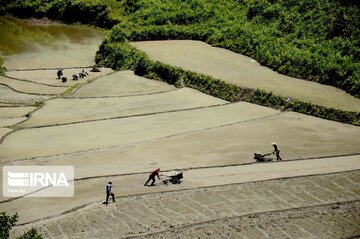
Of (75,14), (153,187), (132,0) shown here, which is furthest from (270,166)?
(75,14)

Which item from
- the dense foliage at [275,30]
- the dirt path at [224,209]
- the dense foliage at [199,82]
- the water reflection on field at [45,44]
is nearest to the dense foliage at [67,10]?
the water reflection on field at [45,44]

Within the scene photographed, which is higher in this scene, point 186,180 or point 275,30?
point 275,30

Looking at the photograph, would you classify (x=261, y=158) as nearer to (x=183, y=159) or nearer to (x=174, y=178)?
(x=183, y=159)

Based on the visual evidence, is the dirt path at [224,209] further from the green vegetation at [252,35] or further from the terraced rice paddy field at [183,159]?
the green vegetation at [252,35]

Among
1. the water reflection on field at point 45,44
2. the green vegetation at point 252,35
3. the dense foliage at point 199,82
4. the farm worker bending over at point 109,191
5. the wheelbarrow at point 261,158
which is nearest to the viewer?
the farm worker bending over at point 109,191

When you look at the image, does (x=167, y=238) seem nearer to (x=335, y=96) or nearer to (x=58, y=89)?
(x=335, y=96)

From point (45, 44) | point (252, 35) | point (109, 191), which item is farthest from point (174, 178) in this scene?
point (45, 44)
